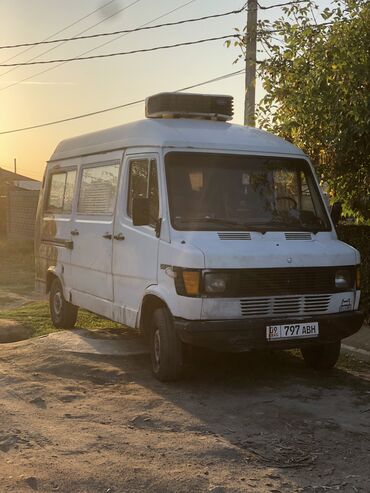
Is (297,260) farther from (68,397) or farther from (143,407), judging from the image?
(68,397)

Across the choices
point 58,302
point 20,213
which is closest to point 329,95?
point 58,302

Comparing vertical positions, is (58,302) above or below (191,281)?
below

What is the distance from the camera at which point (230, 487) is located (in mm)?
3762

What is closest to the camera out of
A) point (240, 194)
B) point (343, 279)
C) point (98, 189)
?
point (343, 279)

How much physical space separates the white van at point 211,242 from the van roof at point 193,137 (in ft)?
0.05

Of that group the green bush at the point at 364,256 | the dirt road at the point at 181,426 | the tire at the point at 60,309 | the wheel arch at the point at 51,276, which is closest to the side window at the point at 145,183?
the dirt road at the point at 181,426

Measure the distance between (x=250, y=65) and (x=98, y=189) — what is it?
522cm

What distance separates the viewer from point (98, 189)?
302 inches

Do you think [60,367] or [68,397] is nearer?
[68,397]

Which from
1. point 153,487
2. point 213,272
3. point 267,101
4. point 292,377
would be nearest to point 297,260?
point 213,272

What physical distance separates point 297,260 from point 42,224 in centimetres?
478

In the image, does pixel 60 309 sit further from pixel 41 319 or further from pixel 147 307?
pixel 147 307

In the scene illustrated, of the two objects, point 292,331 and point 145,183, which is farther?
point 145,183

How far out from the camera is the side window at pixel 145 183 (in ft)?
20.8
